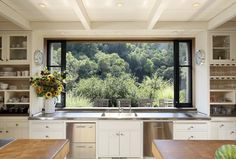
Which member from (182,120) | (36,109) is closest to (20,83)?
(36,109)

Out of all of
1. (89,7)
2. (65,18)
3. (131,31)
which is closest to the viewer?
(89,7)

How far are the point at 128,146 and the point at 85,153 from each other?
0.74 m

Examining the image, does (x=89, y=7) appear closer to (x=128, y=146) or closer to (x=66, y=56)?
(x=66, y=56)

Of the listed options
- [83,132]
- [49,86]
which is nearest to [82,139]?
[83,132]

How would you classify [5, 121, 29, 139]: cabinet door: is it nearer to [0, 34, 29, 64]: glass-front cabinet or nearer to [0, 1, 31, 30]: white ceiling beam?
[0, 34, 29, 64]: glass-front cabinet

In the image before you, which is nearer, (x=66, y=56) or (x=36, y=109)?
(x=36, y=109)

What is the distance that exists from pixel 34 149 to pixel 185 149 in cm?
131

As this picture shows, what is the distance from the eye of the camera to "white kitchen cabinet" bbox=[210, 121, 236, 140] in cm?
413

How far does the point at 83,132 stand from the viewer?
163 inches

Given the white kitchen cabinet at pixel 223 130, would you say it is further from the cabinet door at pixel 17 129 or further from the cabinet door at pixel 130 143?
the cabinet door at pixel 17 129

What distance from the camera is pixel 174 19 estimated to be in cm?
411

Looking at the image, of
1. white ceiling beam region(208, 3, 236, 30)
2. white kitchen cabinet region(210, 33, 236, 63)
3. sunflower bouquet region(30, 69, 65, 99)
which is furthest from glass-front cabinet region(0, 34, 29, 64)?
white kitchen cabinet region(210, 33, 236, 63)

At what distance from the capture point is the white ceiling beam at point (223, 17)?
10.9ft

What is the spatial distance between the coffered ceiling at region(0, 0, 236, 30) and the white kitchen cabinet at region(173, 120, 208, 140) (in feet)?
5.49
